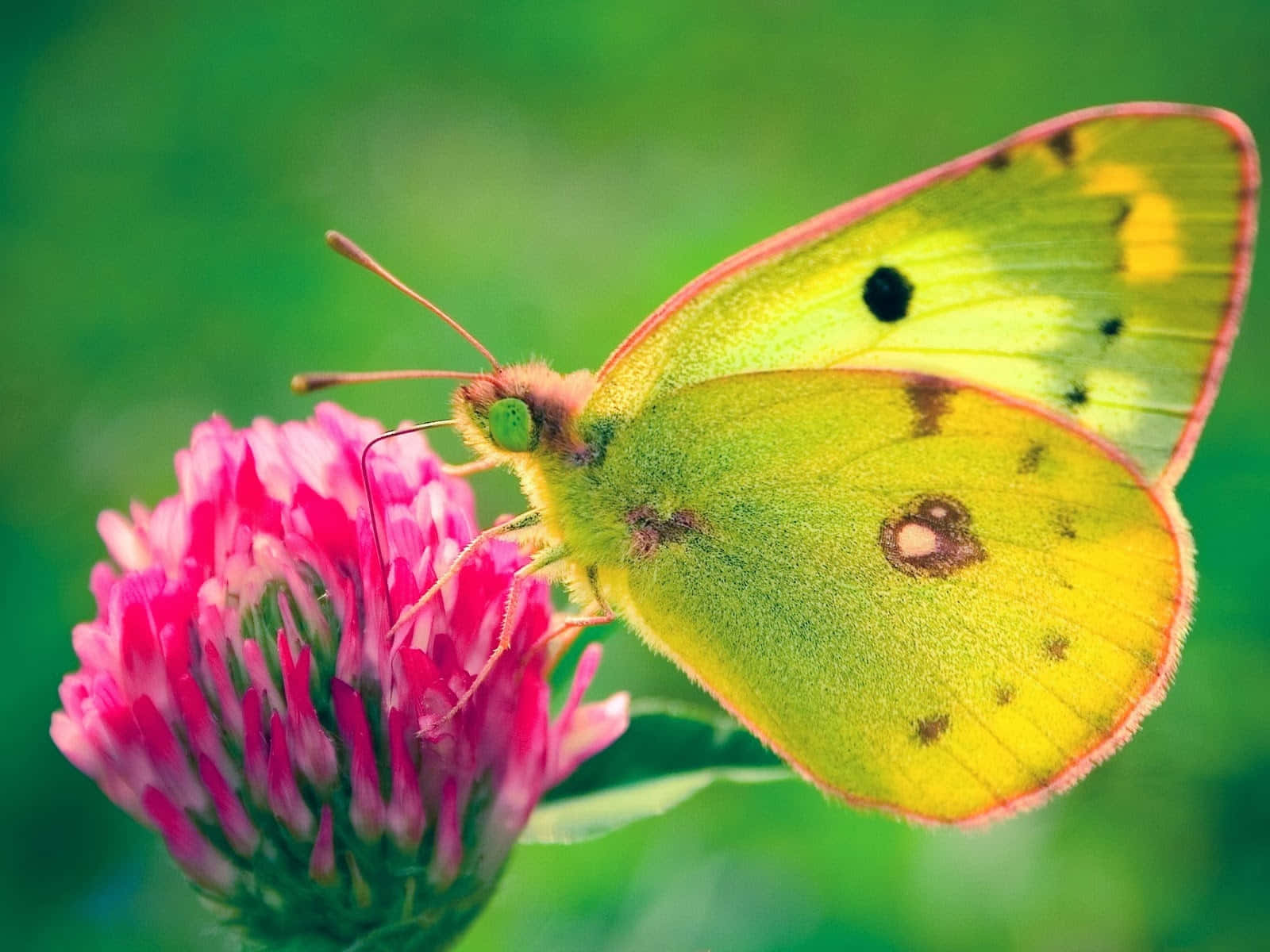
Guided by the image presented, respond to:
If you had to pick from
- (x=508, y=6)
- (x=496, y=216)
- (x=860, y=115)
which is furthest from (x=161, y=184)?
(x=860, y=115)

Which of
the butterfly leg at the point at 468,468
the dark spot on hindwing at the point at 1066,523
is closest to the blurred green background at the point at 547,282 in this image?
the butterfly leg at the point at 468,468

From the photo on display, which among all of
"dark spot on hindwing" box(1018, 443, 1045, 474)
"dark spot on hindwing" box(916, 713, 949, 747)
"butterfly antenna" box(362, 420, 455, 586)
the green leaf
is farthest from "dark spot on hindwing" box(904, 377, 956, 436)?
"butterfly antenna" box(362, 420, 455, 586)

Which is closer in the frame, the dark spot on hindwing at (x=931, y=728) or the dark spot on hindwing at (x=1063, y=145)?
the dark spot on hindwing at (x=1063, y=145)

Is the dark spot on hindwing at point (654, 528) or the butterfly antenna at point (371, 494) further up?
the butterfly antenna at point (371, 494)

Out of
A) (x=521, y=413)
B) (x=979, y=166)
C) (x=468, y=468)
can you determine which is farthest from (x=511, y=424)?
(x=979, y=166)

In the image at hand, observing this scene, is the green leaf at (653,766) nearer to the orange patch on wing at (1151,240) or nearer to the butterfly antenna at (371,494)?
the butterfly antenna at (371,494)

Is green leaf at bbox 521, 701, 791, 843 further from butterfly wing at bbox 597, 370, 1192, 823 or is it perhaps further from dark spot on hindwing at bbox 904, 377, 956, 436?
dark spot on hindwing at bbox 904, 377, 956, 436
